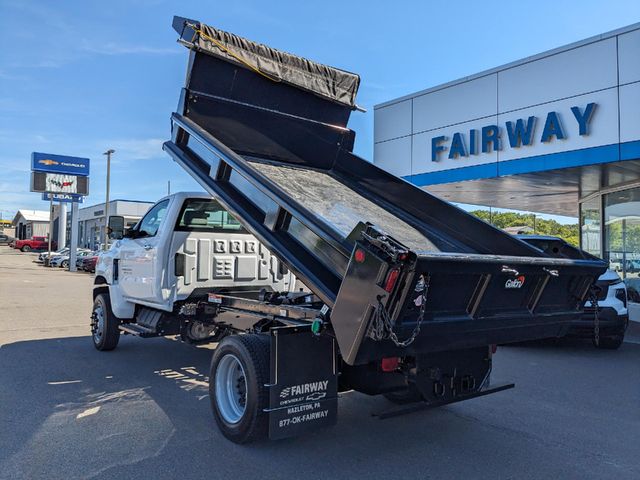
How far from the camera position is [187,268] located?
6.52 meters

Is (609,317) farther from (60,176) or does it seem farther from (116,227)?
(60,176)

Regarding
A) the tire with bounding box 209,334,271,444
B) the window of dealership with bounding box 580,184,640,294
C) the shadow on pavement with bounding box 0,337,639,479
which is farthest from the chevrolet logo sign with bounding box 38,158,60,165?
the tire with bounding box 209,334,271,444

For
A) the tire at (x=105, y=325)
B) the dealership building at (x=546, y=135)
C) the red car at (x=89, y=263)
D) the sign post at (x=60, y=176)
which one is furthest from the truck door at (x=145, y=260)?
the sign post at (x=60, y=176)

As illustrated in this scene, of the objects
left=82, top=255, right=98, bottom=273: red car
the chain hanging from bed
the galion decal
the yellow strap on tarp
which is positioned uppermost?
the yellow strap on tarp

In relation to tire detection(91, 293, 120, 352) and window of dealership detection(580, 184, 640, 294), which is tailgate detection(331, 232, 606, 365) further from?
window of dealership detection(580, 184, 640, 294)

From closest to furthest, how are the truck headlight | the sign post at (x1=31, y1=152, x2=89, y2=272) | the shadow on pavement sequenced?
the shadow on pavement, the truck headlight, the sign post at (x1=31, y1=152, x2=89, y2=272)

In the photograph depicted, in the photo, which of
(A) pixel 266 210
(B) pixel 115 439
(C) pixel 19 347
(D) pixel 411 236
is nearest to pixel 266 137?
(A) pixel 266 210

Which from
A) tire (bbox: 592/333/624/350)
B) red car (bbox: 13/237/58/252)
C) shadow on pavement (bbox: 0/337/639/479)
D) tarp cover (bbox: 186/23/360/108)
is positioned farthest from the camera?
red car (bbox: 13/237/58/252)

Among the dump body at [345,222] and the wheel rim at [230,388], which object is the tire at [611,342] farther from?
the wheel rim at [230,388]

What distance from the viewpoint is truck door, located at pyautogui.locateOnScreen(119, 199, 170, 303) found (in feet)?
21.6

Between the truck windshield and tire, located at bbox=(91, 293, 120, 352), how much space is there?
7.19 feet

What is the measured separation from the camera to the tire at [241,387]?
13.5 ft

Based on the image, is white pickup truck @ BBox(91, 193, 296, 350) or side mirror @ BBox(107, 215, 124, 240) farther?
side mirror @ BBox(107, 215, 124, 240)

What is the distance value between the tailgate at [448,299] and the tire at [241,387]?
0.94 meters
